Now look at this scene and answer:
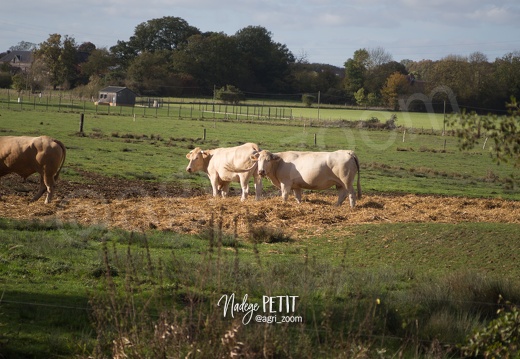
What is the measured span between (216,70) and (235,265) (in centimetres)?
10366

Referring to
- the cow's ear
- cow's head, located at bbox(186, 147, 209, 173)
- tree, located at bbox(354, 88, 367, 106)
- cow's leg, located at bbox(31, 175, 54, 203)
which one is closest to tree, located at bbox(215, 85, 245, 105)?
tree, located at bbox(354, 88, 367, 106)

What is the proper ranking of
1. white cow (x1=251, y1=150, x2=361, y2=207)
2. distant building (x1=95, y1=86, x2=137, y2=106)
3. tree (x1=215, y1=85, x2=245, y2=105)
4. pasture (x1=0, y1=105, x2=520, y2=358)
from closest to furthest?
pasture (x1=0, y1=105, x2=520, y2=358) → white cow (x1=251, y1=150, x2=361, y2=207) → distant building (x1=95, y1=86, x2=137, y2=106) → tree (x1=215, y1=85, x2=245, y2=105)

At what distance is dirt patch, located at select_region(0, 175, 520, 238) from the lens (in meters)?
17.9

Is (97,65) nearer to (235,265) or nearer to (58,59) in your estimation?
(58,59)

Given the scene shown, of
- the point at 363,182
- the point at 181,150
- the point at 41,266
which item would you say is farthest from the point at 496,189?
the point at 41,266

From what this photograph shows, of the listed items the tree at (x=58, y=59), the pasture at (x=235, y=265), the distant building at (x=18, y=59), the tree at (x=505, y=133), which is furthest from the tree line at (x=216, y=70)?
the tree at (x=505, y=133)

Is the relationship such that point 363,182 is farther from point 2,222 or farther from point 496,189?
point 2,222

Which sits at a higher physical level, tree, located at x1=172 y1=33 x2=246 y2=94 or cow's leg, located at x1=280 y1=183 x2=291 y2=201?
tree, located at x1=172 y1=33 x2=246 y2=94

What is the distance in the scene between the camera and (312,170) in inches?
876

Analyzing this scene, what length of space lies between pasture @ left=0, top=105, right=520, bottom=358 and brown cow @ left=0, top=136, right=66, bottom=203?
0.92 metres

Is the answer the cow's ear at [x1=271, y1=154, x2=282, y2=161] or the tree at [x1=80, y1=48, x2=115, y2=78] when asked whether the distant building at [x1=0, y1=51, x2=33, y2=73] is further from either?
the cow's ear at [x1=271, y1=154, x2=282, y2=161]

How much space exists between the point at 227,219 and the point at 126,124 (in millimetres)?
44482

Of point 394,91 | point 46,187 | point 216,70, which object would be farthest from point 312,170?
point 216,70

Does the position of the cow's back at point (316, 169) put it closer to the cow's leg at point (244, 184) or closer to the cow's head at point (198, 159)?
the cow's leg at point (244, 184)
